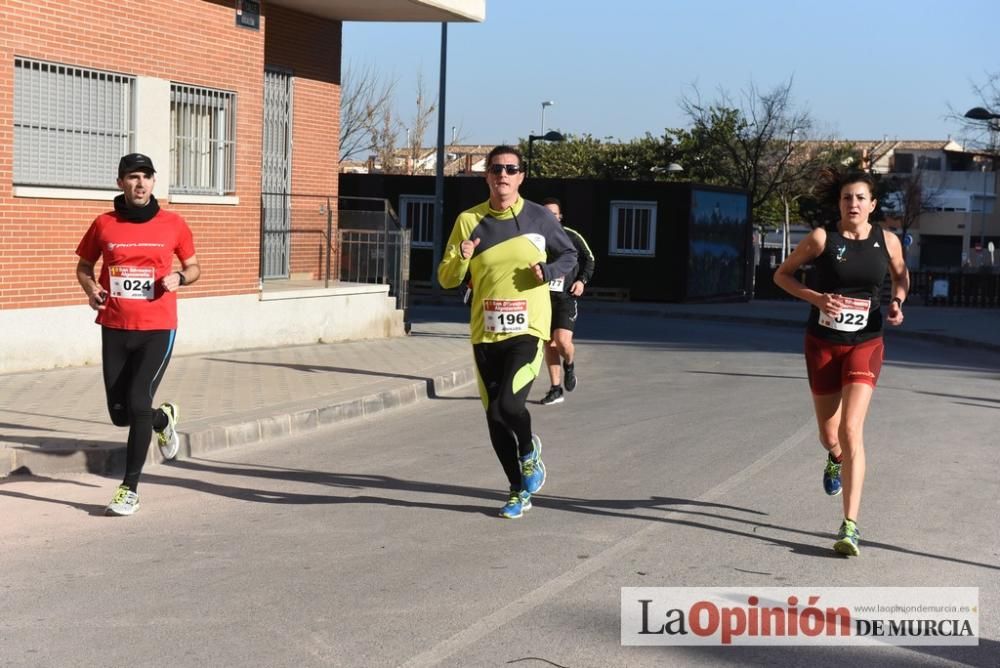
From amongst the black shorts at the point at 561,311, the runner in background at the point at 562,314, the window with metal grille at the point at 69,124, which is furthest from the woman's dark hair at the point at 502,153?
the window with metal grille at the point at 69,124

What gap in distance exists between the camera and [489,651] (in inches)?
202

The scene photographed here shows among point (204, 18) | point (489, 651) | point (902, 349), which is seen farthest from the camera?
point (902, 349)

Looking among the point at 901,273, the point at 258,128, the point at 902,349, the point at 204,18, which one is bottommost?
the point at 902,349

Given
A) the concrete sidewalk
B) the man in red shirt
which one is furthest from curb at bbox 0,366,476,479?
the man in red shirt

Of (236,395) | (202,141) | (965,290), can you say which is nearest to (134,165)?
(236,395)

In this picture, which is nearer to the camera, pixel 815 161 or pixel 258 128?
pixel 258 128

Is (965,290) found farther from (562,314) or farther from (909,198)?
(909,198)

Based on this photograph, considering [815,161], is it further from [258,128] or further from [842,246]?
[842,246]

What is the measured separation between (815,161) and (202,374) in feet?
159

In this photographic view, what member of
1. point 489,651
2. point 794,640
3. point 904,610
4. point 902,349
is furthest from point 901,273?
point 902,349

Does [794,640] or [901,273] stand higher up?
[901,273]

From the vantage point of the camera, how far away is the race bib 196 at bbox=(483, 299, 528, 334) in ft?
→ 25.2

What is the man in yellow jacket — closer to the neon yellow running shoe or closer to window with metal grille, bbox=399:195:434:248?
the neon yellow running shoe

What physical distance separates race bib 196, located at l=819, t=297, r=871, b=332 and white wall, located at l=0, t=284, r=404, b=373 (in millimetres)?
9020
